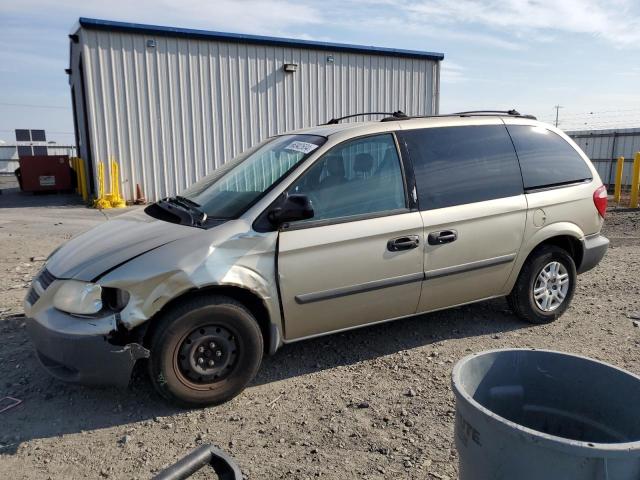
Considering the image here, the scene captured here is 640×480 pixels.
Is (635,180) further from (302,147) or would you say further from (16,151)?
(16,151)

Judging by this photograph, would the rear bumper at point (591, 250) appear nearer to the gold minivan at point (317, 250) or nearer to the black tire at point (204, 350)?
the gold minivan at point (317, 250)

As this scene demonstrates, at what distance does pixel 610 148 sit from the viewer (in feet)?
67.3

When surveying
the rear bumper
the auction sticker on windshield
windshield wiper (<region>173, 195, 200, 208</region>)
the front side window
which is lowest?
the rear bumper

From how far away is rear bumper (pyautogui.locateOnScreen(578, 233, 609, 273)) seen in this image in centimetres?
473

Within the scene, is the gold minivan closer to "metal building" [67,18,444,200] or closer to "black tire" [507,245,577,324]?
"black tire" [507,245,577,324]

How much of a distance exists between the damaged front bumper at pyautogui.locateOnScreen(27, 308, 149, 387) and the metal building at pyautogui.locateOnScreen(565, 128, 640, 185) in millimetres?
19509

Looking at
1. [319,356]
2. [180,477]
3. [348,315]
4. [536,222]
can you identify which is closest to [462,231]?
[536,222]

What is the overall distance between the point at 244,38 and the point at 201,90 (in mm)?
1816

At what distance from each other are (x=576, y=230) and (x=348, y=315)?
2.35 m

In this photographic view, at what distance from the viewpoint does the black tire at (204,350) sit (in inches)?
122

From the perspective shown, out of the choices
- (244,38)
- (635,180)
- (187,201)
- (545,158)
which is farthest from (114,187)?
(635,180)

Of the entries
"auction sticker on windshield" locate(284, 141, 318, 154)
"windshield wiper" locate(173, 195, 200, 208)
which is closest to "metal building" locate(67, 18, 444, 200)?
"windshield wiper" locate(173, 195, 200, 208)

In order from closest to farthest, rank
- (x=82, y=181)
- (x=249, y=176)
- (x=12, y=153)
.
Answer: (x=249, y=176)
(x=82, y=181)
(x=12, y=153)

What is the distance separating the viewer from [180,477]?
2121 millimetres
